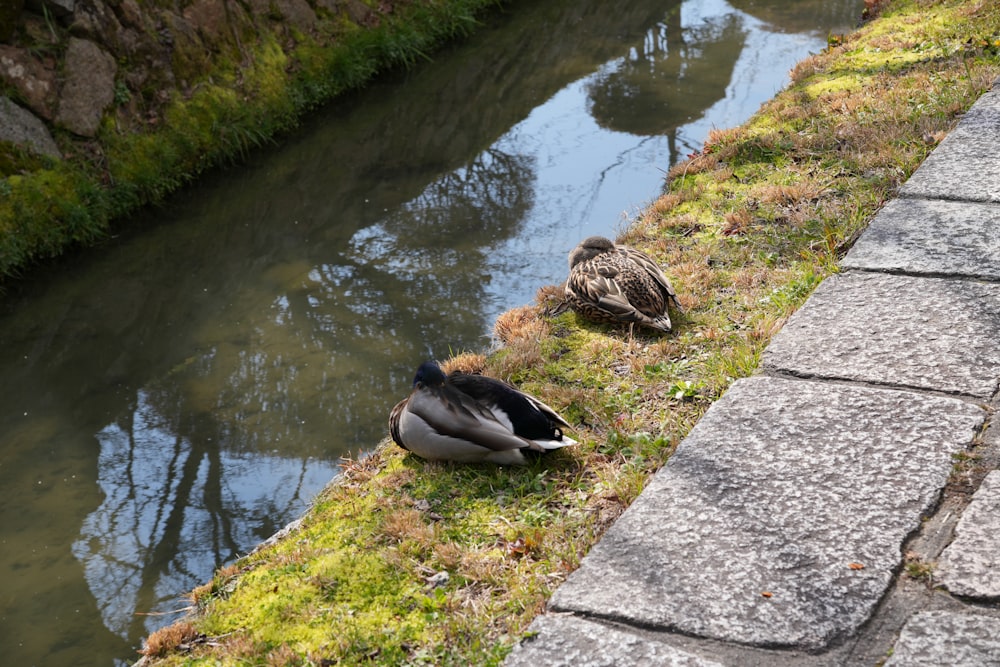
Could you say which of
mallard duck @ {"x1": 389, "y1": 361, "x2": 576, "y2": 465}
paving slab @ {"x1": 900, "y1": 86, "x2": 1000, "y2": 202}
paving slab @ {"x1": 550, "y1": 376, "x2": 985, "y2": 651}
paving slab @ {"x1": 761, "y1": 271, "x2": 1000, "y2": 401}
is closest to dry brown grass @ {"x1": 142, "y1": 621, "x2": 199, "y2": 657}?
mallard duck @ {"x1": 389, "y1": 361, "x2": 576, "y2": 465}

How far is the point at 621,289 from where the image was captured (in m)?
4.78

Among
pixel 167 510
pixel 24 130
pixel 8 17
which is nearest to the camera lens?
pixel 167 510

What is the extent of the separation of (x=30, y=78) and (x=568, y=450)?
659 centimetres

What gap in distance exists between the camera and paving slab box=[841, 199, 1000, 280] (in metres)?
3.74

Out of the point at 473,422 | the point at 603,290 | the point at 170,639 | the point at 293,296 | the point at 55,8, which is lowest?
the point at 293,296

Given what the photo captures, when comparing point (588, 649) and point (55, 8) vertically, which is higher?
point (55, 8)

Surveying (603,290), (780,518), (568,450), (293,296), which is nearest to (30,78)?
(293,296)

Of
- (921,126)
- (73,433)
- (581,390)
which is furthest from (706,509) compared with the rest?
(73,433)

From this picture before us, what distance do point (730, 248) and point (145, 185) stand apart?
5.39 m

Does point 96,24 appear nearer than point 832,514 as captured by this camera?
No

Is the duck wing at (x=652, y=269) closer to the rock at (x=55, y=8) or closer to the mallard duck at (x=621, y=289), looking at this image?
the mallard duck at (x=621, y=289)

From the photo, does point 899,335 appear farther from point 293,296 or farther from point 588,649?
point 293,296

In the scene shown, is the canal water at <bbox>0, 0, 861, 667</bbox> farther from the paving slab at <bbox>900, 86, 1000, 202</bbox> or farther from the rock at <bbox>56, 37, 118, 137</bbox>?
the paving slab at <bbox>900, 86, 1000, 202</bbox>

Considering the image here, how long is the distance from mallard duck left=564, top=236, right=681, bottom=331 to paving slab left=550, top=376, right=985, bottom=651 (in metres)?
1.47
